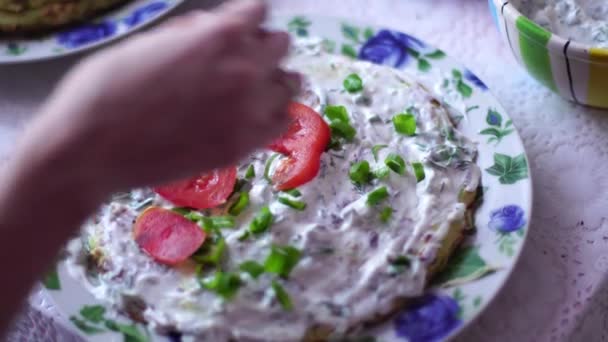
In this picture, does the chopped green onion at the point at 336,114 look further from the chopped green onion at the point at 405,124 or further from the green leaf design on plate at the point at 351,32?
the green leaf design on plate at the point at 351,32

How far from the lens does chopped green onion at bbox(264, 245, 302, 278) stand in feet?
2.93

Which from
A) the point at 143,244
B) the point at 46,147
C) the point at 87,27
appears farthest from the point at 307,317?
the point at 87,27

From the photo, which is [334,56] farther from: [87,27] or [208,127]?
[208,127]

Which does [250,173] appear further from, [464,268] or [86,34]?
[86,34]

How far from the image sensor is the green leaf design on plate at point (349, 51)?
127 cm

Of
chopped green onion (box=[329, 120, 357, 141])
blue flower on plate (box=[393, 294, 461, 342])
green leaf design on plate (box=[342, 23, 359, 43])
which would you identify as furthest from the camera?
green leaf design on plate (box=[342, 23, 359, 43])

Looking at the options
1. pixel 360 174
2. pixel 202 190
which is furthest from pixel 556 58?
pixel 202 190

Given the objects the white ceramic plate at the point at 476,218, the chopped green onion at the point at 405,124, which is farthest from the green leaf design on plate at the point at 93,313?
the chopped green onion at the point at 405,124

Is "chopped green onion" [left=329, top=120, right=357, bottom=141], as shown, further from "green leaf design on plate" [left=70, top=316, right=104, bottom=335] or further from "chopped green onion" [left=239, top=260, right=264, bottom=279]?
"green leaf design on plate" [left=70, top=316, right=104, bottom=335]

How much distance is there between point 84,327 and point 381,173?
44cm

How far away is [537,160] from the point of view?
1165mm

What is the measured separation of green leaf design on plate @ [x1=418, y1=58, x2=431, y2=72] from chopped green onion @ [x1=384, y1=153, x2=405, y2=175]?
0.84 feet

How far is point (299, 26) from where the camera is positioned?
1.31 metres

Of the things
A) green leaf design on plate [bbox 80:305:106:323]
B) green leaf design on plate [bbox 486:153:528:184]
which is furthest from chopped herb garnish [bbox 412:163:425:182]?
green leaf design on plate [bbox 80:305:106:323]
